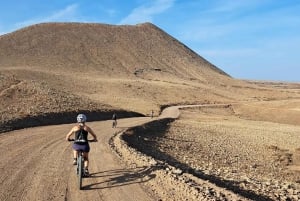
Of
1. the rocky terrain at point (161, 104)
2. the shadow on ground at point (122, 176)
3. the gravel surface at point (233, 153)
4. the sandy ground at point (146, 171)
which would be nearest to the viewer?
the sandy ground at point (146, 171)

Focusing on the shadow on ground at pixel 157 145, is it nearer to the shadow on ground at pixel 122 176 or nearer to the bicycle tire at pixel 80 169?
the shadow on ground at pixel 122 176

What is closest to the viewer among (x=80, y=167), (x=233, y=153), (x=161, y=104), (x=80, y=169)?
(x=80, y=169)

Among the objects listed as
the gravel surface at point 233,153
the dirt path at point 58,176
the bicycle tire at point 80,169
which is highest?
the bicycle tire at point 80,169

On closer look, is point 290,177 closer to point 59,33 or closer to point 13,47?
point 13,47

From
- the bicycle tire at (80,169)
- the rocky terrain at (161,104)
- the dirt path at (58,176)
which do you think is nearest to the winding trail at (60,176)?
the dirt path at (58,176)

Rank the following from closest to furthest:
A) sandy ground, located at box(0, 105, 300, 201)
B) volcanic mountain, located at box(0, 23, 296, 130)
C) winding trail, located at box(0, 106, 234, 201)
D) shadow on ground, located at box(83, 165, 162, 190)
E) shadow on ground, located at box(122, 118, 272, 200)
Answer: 1. winding trail, located at box(0, 106, 234, 201)
2. sandy ground, located at box(0, 105, 300, 201)
3. shadow on ground, located at box(83, 165, 162, 190)
4. shadow on ground, located at box(122, 118, 272, 200)
5. volcanic mountain, located at box(0, 23, 296, 130)

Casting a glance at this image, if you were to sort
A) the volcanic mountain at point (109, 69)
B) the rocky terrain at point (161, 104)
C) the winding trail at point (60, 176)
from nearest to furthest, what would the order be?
1. the winding trail at point (60, 176)
2. the rocky terrain at point (161, 104)
3. the volcanic mountain at point (109, 69)

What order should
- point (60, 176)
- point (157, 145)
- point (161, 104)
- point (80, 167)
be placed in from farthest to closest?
point (161, 104) < point (157, 145) < point (60, 176) < point (80, 167)

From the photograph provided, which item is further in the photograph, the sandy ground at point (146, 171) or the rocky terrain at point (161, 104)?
the rocky terrain at point (161, 104)

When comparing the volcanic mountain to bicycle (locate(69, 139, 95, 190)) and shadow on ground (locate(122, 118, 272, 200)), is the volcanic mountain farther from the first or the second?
bicycle (locate(69, 139, 95, 190))

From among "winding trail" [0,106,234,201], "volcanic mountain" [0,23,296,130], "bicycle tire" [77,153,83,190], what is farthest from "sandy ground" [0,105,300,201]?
"volcanic mountain" [0,23,296,130]

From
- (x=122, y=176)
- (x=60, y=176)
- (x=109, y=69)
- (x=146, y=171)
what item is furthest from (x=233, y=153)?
(x=109, y=69)

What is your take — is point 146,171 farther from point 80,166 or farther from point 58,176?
point 80,166

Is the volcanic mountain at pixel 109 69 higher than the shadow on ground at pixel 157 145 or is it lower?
higher
